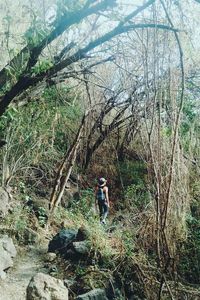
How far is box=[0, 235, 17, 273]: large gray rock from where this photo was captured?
665cm

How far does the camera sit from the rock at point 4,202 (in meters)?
8.59

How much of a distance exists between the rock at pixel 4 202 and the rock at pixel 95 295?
3.51 metres

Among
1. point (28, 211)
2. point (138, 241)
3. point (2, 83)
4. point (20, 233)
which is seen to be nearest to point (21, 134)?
point (28, 211)

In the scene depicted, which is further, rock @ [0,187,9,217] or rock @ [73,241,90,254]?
rock @ [0,187,9,217]

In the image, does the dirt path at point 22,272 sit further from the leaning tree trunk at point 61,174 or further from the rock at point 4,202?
the leaning tree trunk at point 61,174

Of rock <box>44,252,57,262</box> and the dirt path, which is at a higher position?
rock <box>44,252,57,262</box>

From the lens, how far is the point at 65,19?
5.14m

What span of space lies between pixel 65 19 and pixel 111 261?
405cm

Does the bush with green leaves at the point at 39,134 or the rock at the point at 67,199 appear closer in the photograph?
the bush with green leaves at the point at 39,134

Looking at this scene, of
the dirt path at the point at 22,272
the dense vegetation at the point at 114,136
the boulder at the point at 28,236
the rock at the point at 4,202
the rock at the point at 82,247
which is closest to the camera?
the dense vegetation at the point at 114,136

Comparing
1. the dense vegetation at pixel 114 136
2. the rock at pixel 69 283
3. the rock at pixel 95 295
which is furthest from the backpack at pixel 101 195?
the rock at pixel 95 295

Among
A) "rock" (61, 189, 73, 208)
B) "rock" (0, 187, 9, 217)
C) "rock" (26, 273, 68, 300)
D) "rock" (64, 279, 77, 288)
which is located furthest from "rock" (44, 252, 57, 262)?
"rock" (61, 189, 73, 208)

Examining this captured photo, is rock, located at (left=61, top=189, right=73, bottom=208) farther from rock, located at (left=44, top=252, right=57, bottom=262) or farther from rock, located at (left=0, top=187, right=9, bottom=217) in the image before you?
rock, located at (left=44, top=252, right=57, bottom=262)

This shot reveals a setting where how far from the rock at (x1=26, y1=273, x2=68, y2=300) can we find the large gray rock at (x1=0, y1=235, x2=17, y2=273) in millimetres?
1462
